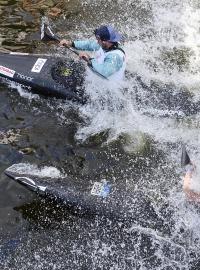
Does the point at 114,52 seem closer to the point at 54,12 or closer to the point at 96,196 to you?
the point at 96,196

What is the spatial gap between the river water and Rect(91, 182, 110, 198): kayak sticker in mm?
359

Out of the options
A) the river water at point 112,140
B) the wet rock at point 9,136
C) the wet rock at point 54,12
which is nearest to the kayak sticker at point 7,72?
the river water at point 112,140

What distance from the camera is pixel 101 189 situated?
6793 mm

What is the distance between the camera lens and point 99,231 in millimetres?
6539

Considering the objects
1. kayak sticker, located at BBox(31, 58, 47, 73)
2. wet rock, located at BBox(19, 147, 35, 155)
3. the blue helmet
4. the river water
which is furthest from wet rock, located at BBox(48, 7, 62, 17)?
wet rock, located at BBox(19, 147, 35, 155)

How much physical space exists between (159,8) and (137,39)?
5.33 feet

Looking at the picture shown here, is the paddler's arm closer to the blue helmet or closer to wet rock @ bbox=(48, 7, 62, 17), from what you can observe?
the blue helmet

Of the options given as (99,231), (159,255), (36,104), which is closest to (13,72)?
(36,104)

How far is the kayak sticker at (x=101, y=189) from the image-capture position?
22.1 feet

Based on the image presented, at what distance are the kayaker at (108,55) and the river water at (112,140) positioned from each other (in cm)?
53

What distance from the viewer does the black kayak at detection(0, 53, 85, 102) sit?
27.5ft

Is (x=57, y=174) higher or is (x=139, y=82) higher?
(x=139, y=82)

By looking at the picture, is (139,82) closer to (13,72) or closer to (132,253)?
(13,72)

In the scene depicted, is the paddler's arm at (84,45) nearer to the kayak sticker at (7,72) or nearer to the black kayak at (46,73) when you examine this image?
the black kayak at (46,73)
